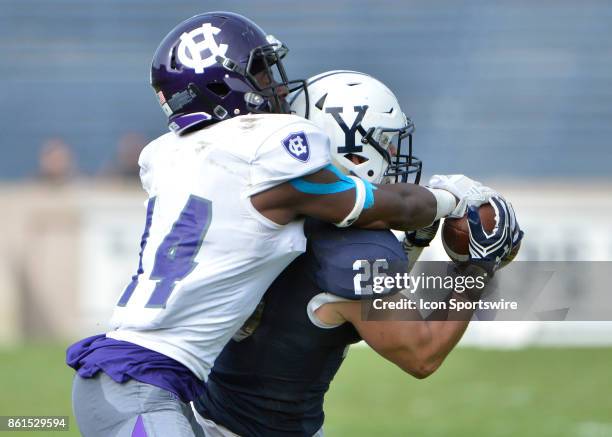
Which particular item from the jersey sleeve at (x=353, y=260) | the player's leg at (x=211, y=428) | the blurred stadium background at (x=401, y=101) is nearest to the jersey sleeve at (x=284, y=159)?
the jersey sleeve at (x=353, y=260)

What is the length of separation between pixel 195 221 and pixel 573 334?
669 centimetres

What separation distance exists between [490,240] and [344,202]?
0.49 metres

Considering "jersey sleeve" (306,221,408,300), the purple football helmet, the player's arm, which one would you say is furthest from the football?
the purple football helmet

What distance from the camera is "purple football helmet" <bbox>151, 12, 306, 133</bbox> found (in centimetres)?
322

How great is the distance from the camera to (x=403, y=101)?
41.3 ft

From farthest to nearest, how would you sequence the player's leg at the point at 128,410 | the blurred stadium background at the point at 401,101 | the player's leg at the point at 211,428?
the blurred stadium background at the point at 401,101 → the player's leg at the point at 211,428 → the player's leg at the point at 128,410

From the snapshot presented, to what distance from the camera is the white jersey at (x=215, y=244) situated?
9.69 ft

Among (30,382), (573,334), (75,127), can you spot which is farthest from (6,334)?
(573,334)

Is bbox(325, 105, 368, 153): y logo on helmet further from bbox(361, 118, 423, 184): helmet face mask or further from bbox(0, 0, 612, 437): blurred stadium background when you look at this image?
bbox(0, 0, 612, 437): blurred stadium background

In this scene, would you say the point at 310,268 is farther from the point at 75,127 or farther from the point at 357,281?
the point at 75,127

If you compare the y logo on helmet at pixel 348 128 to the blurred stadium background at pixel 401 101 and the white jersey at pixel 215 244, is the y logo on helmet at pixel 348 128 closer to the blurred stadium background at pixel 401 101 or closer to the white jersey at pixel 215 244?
the white jersey at pixel 215 244

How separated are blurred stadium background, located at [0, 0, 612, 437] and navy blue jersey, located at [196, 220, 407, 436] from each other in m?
4.73

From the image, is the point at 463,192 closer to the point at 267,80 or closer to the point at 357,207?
the point at 357,207

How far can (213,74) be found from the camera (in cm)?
322
